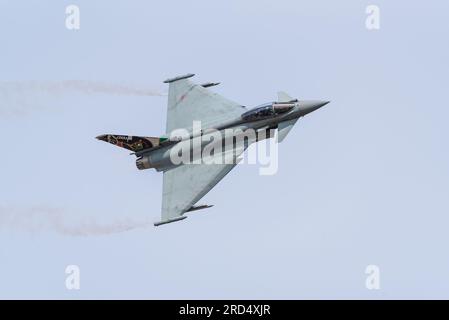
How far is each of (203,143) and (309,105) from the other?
6527mm

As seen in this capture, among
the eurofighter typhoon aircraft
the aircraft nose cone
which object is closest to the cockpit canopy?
the eurofighter typhoon aircraft

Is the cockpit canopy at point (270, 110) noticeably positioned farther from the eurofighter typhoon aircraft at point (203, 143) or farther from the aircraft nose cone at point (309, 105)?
the aircraft nose cone at point (309, 105)

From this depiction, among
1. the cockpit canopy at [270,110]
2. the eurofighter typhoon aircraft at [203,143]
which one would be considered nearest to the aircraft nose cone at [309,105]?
the eurofighter typhoon aircraft at [203,143]

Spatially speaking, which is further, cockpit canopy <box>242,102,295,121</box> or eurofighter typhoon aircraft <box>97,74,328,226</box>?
cockpit canopy <box>242,102,295,121</box>

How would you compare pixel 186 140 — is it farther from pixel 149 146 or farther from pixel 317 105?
pixel 317 105

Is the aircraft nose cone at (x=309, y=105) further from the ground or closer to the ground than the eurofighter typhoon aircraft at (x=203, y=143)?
further from the ground

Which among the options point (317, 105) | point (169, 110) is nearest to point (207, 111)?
point (169, 110)

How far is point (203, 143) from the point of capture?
7025 centimetres

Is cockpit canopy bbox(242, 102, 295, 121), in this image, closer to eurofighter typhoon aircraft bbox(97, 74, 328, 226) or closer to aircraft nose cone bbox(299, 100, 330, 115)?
eurofighter typhoon aircraft bbox(97, 74, 328, 226)

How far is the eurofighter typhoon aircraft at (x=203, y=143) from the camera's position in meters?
69.2

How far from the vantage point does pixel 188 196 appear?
2714 inches

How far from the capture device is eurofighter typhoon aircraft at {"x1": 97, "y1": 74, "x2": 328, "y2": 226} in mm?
69188

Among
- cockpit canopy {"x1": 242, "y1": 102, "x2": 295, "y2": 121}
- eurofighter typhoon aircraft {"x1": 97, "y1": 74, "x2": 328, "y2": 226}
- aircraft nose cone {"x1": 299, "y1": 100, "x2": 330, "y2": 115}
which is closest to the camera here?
eurofighter typhoon aircraft {"x1": 97, "y1": 74, "x2": 328, "y2": 226}

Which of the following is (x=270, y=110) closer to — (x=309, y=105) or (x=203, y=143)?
(x=309, y=105)
